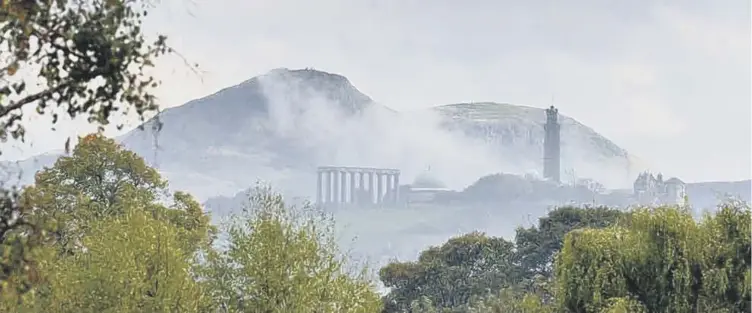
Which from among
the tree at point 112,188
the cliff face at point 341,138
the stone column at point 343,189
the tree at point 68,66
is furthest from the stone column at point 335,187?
the tree at point 68,66

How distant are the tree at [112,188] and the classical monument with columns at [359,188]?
98.3 metres

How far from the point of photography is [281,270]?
37.8ft

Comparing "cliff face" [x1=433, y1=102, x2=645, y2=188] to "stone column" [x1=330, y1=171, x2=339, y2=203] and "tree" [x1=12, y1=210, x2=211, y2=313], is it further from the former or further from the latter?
"tree" [x1=12, y1=210, x2=211, y2=313]

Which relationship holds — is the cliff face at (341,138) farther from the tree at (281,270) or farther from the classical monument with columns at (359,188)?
the tree at (281,270)

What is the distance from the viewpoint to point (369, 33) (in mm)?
104625

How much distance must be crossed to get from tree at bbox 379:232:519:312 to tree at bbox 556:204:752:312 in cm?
1277

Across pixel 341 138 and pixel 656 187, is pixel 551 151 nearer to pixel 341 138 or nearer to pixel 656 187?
pixel 341 138

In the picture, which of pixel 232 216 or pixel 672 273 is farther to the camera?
pixel 232 216

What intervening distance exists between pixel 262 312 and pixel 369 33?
309ft

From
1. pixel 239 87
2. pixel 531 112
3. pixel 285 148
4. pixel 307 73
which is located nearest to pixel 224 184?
pixel 285 148

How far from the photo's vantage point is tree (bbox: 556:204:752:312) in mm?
9945

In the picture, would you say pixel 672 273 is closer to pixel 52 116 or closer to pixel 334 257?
pixel 334 257

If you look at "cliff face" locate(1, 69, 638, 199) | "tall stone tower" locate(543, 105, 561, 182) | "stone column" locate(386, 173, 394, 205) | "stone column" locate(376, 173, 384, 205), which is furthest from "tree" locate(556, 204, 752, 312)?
"cliff face" locate(1, 69, 638, 199)

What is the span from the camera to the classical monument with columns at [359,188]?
392 ft
